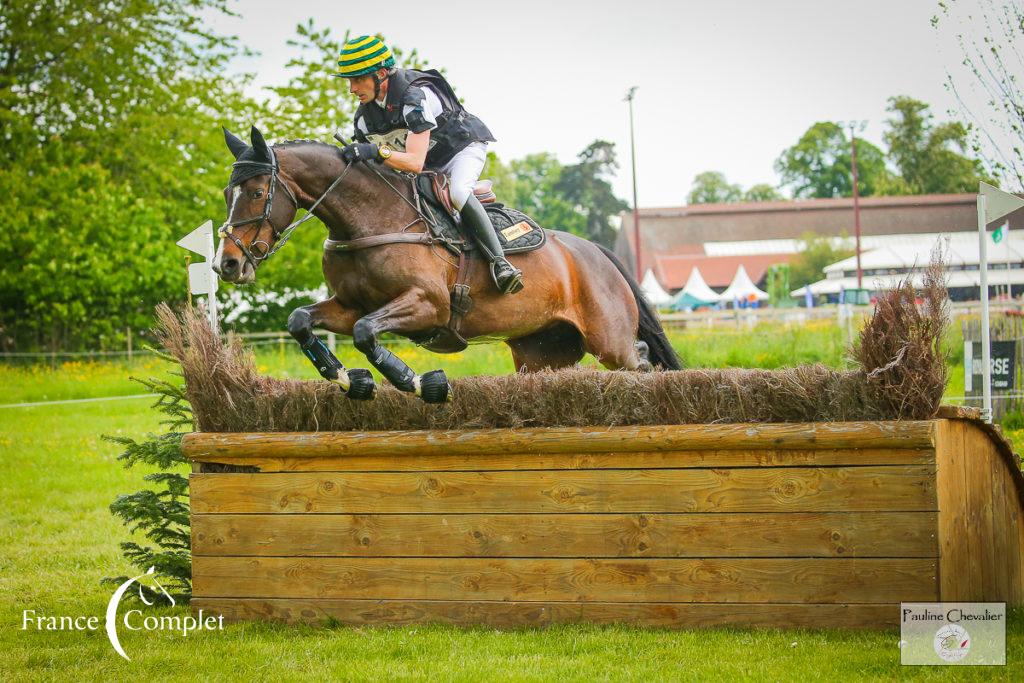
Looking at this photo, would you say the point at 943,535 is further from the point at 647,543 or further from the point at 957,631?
the point at 647,543

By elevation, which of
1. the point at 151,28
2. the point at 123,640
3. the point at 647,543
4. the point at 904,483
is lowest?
Result: the point at 123,640

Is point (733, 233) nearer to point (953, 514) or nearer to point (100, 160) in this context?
point (100, 160)

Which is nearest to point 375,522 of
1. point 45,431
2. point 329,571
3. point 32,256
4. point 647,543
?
Result: point 329,571

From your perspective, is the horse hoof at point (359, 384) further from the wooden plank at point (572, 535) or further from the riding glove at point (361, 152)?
the riding glove at point (361, 152)

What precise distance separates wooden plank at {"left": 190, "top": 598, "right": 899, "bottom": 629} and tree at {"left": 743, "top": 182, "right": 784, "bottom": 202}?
60.7 meters

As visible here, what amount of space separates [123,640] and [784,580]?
8.83ft

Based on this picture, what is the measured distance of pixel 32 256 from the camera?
17.9 meters

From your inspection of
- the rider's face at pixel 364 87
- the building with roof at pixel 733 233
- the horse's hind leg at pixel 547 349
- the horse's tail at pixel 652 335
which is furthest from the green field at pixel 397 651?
the building with roof at pixel 733 233

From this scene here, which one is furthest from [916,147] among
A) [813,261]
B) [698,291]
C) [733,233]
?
[733,233]

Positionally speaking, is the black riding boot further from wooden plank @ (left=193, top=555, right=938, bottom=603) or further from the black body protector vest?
wooden plank @ (left=193, top=555, right=938, bottom=603)

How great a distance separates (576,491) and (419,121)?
191 cm

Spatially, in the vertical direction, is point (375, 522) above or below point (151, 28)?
below

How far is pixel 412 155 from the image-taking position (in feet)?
14.9

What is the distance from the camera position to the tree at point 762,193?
2473 inches
